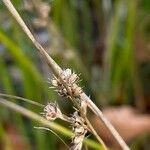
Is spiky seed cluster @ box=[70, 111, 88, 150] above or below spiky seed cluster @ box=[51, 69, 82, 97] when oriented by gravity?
below

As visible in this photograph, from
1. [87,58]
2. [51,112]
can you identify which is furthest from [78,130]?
[87,58]

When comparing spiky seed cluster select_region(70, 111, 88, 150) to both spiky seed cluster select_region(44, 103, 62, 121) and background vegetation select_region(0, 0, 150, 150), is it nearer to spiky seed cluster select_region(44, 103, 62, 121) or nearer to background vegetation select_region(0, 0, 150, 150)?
spiky seed cluster select_region(44, 103, 62, 121)

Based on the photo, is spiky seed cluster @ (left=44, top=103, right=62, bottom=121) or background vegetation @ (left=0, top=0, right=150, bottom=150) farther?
background vegetation @ (left=0, top=0, right=150, bottom=150)

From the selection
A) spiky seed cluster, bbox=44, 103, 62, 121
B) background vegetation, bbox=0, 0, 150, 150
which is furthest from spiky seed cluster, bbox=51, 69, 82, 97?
background vegetation, bbox=0, 0, 150, 150

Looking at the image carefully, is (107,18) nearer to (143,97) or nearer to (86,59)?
(86,59)

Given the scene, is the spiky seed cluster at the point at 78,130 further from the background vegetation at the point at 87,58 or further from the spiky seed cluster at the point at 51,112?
the background vegetation at the point at 87,58

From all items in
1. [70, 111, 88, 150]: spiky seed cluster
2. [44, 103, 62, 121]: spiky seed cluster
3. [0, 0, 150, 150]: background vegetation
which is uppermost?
[0, 0, 150, 150]: background vegetation

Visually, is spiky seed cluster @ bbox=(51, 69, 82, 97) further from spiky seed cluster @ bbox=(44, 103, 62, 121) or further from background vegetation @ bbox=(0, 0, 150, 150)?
background vegetation @ bbox=(0, 0, 150, 150)
